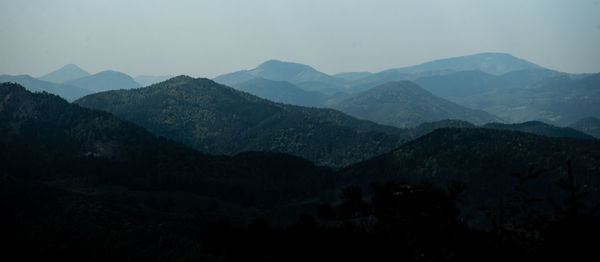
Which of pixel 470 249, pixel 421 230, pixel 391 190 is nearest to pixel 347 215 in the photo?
pixel 391 190

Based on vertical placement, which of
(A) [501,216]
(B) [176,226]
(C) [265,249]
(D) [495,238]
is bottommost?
(B) [176,226]

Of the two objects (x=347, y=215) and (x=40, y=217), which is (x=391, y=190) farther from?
(x=40, y=217)

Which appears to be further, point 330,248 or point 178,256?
point 178,256

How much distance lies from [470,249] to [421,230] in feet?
21.3

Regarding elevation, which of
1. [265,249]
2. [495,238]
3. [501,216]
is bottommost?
[265,249]

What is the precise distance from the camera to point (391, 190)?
29000 mm

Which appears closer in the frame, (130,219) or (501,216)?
(501,216)

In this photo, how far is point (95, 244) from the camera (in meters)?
138

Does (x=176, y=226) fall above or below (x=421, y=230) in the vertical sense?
below

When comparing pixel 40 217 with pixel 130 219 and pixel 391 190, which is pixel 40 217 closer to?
pixel 130 219

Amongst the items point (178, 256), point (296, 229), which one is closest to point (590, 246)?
point (296, 229)

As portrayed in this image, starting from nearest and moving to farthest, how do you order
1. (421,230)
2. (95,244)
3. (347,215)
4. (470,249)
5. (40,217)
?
(470,249), (421,230), (347,215), (95,244), (40,217)

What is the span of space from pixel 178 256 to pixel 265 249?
13248 centimetres

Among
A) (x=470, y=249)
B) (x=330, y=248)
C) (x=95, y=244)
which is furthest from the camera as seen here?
(x=95, y=244)
